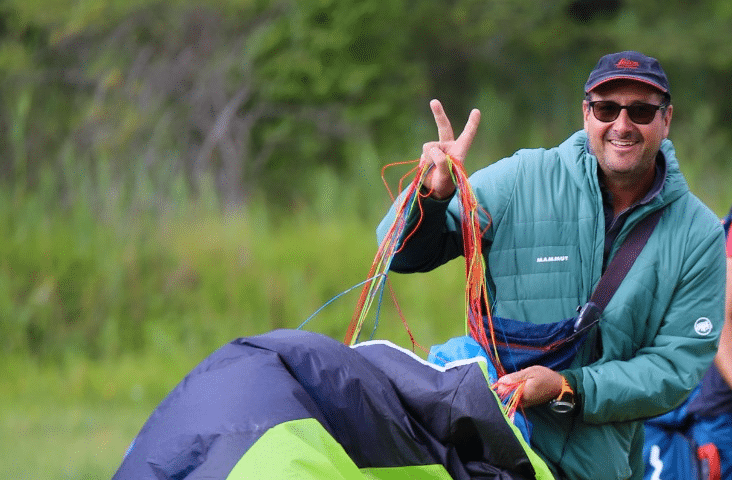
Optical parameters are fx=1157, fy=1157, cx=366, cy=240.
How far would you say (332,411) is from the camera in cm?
256

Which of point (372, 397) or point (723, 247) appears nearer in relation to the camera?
point (372, 397)

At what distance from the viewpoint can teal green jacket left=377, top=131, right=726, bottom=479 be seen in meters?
3.24

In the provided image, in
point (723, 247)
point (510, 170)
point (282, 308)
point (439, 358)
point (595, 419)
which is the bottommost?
point (282, 308)

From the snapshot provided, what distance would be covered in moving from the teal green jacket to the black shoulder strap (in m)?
0.02

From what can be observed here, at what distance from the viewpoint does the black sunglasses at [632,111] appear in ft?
10.8

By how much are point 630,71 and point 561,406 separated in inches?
37.8

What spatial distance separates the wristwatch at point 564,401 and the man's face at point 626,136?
63 centimetres

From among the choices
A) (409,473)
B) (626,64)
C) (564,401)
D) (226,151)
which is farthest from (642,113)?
(226,151)

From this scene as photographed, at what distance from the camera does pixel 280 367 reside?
2553 mm

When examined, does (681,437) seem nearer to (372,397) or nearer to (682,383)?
(682,383)

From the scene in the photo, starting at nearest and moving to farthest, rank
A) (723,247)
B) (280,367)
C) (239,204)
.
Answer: (280,367)
(723,247)
(239,204)

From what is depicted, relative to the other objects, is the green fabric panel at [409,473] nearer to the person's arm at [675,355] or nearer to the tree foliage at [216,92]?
the person's arm at [675,355]

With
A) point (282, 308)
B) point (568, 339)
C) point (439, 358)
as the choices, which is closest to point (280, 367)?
point (439, 358)

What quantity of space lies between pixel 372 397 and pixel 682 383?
3.64ft
